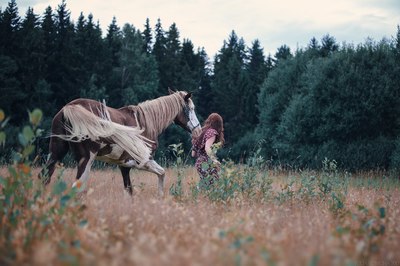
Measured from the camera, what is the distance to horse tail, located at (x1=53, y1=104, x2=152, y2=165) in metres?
Result: 5.53

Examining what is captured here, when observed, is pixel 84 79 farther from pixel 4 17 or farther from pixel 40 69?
pixel 4 17

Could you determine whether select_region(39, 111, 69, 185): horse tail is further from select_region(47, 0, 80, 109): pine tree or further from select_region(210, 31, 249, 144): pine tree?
select_region(210, 31, 249, 144): pine tree

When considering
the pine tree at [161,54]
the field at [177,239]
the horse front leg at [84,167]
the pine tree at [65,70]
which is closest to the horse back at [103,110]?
the horse front leg at [84,167]

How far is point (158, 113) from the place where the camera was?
7391 millimetres

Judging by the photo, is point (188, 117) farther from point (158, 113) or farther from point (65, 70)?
point (65, 70)

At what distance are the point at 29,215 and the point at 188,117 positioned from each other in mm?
5265

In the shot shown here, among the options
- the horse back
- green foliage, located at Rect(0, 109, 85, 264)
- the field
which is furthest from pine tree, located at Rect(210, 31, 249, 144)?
green foliage, located at Rect(0, 109, 85, 264)

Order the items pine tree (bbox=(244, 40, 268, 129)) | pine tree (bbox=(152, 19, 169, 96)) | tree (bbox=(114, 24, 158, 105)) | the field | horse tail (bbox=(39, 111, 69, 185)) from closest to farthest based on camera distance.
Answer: the field < horse tail (bbox=(39, 111, 69, 185)) < tree (bbox=(114, 24, 158, 105)) < pine tree (bbox=(152, 19, 169, 96)) < pine tree (bbox=(244, 40, 268, 129))

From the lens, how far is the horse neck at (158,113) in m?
7.13

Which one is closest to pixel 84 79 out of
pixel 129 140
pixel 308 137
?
pixel 308 137

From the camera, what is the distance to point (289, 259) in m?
2.25

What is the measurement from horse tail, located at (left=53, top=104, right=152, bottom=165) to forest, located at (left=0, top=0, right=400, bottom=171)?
10.6 m

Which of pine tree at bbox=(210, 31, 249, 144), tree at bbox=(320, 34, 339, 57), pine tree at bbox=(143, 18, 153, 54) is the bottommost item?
pine tree at bbox=(210, 31, 249, 144)

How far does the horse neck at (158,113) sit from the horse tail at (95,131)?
1.26 m
